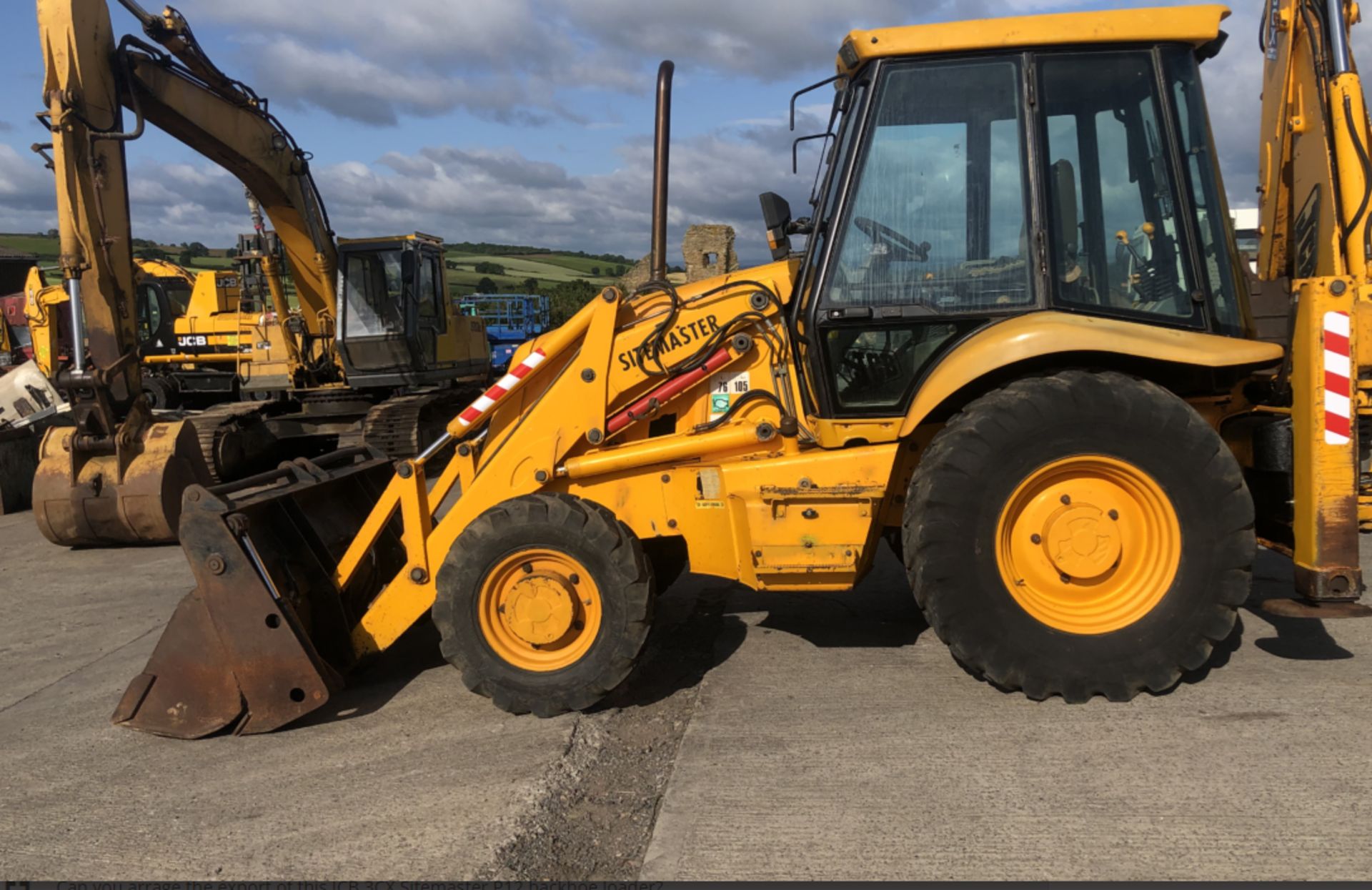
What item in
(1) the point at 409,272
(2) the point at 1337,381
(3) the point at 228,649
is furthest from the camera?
(1) the point at 409,272

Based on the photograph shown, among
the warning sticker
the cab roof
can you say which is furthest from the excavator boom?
the cab roof

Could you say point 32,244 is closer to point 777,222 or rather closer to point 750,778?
point 777,222

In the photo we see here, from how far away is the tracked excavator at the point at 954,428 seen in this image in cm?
388

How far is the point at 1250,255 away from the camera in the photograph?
288 inches

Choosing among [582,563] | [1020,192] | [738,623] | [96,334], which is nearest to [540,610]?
[582,563]

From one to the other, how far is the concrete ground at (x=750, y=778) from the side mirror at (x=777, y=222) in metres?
1.91

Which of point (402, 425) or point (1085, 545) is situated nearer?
point (1085, 545)

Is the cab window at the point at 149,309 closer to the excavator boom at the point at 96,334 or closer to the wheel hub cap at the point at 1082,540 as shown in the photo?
the excavator boom at the point at 96,334

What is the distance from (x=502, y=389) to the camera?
181 inches

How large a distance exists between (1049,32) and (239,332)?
13.1 meters

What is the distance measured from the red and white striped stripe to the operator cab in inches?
49.9

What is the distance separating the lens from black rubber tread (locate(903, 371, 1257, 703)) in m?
3.84

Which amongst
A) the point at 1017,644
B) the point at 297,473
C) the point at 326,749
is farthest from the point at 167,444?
the point at 1017,644

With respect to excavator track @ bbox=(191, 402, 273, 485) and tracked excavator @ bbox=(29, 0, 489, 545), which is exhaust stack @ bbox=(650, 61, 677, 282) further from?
excavator track @ bbox=(191, 402, 273, 485)
